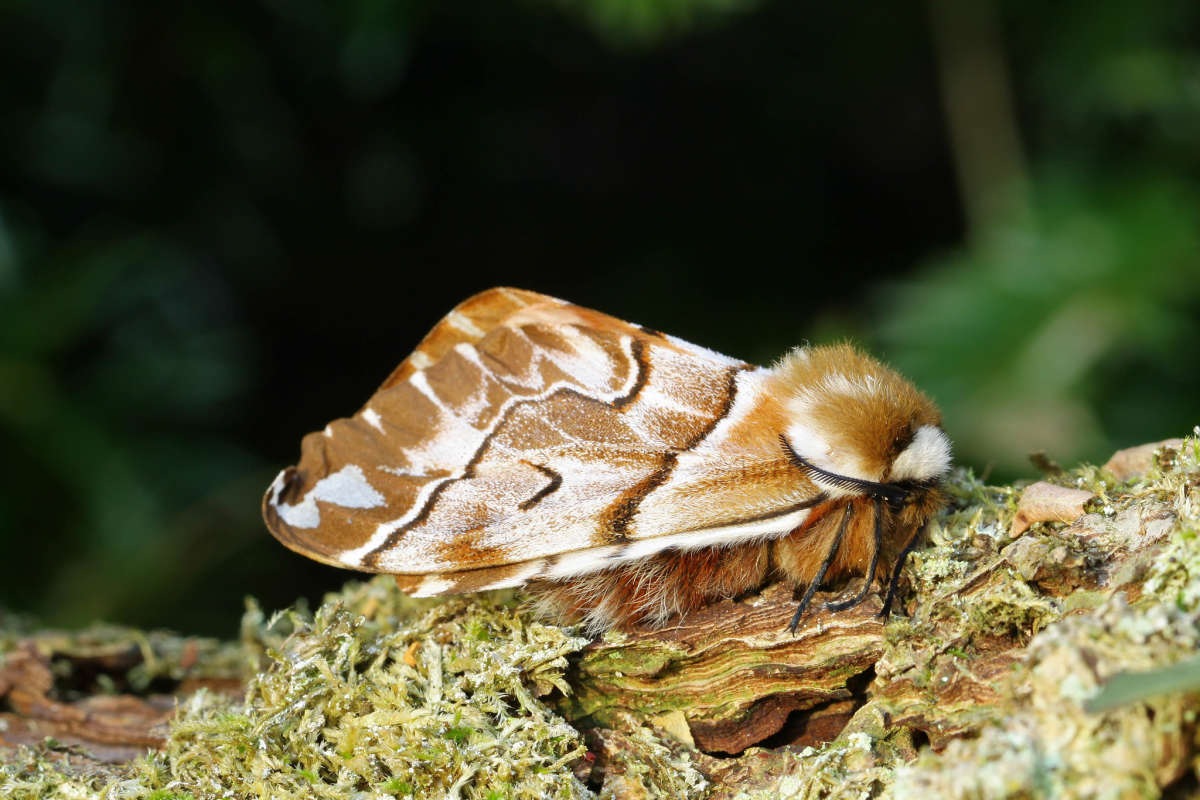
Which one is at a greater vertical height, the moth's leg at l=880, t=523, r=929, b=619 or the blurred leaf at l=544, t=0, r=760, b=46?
the blurred leaf at l=544, t=0, r=760, b=46

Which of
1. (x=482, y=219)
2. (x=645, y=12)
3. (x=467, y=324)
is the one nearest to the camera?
(x=467, y=324)

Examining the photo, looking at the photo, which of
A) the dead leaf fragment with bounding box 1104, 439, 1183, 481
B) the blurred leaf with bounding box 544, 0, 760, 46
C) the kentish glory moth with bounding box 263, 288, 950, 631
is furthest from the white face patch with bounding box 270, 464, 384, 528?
the blurred leaf with bounding box 544, 0, 760, 46

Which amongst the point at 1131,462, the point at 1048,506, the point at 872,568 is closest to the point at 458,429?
the point at 872,568

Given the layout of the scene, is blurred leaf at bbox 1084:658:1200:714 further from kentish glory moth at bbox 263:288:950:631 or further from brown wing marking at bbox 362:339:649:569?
brown wing marking at bbox 362:339:649:569

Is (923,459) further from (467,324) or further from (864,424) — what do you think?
(467,324)

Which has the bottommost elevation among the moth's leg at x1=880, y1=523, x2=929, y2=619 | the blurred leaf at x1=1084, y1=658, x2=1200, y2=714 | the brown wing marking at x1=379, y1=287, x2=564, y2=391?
the blurred leaf at x1=1084, y1=658, x2=1200, y2=714

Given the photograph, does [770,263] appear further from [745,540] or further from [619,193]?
[745,540]

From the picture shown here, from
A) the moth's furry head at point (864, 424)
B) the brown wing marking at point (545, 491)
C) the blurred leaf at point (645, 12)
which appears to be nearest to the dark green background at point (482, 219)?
the blurred leaf at point (645, 12)
